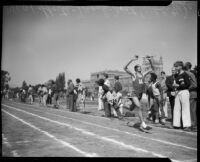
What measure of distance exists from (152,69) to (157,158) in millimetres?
3714

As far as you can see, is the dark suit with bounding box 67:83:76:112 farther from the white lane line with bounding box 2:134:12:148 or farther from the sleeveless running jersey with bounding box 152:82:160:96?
the white lane line with bounding box 2:134:12:148

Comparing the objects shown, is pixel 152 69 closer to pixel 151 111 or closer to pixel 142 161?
pixel 151 111

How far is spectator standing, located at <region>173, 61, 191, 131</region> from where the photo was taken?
7.72 meters

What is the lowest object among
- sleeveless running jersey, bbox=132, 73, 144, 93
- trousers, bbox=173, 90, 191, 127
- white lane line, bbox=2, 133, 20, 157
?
white lane line, bbox=2, 133, 20, 157

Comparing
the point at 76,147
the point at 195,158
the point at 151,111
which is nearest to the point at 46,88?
the point at 151,111

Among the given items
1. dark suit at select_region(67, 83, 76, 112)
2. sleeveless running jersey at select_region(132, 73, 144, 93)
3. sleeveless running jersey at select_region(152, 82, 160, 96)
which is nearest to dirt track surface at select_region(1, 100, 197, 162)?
sleeveless running jersey at select_region(132, 73, 144, 93)

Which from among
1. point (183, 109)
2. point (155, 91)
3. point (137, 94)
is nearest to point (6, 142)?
point (137, 94)

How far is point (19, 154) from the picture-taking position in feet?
16.4

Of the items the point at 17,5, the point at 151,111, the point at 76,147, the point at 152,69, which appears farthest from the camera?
the point at 151,111

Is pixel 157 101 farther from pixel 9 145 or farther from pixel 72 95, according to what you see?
pixel 72 95

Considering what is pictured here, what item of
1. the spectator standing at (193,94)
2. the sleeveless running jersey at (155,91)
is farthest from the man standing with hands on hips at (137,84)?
the sleeveless running jersey at (155,91)

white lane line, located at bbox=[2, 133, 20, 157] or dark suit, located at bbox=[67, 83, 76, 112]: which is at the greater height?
dark suit, located at bbox=[67, 83, 76, 112]

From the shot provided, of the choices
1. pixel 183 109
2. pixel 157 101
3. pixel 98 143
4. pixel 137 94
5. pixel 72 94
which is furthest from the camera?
pixel 72 94

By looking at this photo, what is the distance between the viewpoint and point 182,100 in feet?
25.9
